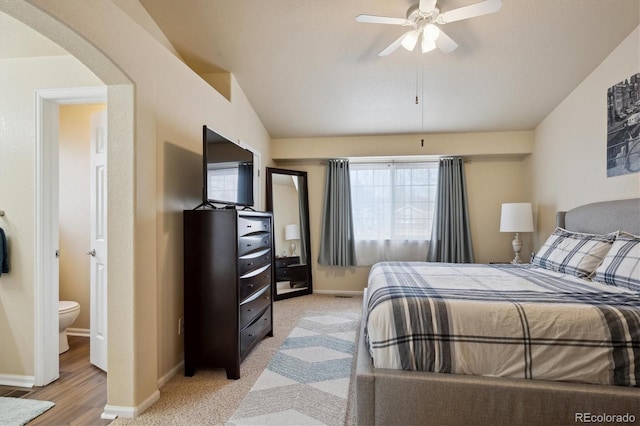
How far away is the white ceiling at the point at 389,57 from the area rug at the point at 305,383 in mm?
2649

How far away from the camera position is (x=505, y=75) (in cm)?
329

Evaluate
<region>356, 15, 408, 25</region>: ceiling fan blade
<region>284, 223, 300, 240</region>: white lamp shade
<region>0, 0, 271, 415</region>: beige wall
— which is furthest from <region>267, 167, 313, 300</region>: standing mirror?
<region>356, 15, 408, 25</region>: ceiling fan blade

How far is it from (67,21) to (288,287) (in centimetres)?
381

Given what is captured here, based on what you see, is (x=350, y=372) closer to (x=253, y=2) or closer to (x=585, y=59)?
(x=253, y=2)

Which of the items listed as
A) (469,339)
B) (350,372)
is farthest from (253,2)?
(350,372)

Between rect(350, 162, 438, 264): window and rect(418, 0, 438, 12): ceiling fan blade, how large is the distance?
282 centimetres

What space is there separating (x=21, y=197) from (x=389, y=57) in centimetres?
323

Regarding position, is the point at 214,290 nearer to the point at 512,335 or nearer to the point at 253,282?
the point at 253,282

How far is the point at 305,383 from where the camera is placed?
7.45 ft

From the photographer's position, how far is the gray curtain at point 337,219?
484cm

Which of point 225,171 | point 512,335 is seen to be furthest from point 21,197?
point 512,335

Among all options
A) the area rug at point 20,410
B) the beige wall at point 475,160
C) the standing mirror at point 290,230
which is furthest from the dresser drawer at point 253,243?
the beige wall at point 475,160

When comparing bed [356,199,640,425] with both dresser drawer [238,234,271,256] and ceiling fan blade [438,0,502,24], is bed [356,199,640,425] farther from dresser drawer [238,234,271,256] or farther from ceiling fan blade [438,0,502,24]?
ceiling fan blade [438,0,502,24]

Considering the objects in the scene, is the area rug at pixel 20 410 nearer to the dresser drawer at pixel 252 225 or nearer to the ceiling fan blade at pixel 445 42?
the dresser drawer at pixel 252 225
